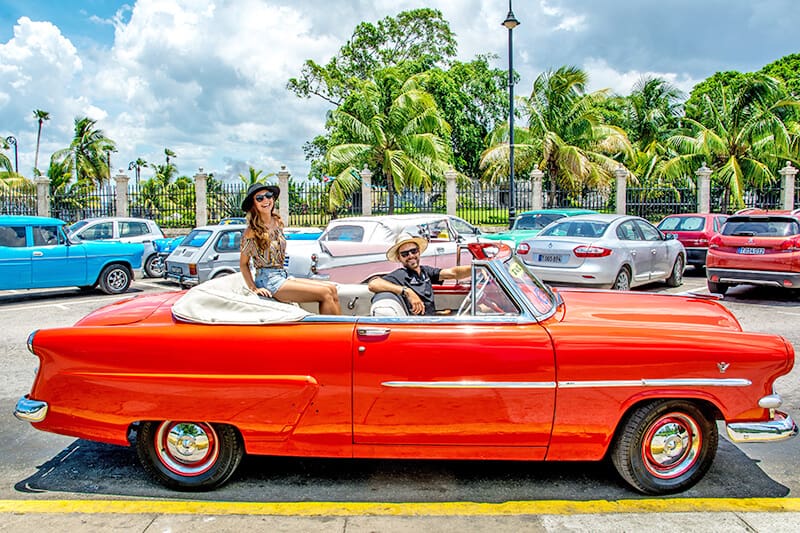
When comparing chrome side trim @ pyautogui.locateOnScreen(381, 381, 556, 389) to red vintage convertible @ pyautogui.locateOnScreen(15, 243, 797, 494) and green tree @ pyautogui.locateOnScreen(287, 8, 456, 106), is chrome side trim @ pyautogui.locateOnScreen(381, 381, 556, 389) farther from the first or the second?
green tree @ pyautogui.locateOnScreen(287, 8, 456, 106)

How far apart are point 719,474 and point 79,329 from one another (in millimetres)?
4208

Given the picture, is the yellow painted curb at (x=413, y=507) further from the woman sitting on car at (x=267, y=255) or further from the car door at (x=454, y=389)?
the woman sitting on car at (x=267, y=255)

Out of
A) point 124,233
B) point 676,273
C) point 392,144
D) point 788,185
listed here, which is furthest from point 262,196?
point 788,185

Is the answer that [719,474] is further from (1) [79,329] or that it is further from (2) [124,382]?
(1) [79,329]

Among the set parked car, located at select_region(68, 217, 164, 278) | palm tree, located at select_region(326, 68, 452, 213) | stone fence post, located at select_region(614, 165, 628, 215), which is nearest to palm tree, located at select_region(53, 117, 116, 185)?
palm tree, located at select_region(326, 68, 452, 213)

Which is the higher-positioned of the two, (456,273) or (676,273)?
(456,273)

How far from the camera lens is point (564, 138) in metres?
30.5

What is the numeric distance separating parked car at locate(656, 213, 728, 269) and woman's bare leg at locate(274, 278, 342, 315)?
43.0 ft

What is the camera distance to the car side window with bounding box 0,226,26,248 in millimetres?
11922

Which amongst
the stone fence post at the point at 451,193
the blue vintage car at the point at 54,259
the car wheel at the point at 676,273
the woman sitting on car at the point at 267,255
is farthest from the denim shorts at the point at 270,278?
the stone fence post at the point at 451,193

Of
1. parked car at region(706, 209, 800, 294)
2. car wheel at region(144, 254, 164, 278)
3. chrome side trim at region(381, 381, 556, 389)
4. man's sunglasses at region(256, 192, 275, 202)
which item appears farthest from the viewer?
car wheel at region(144, 254, 164, 278)

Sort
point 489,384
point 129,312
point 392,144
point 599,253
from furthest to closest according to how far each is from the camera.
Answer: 1. point 392,144
2. point 599,253
3. point 129,312
4. point 489,384

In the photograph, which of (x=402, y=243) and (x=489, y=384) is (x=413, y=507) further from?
(x=402, y=243)

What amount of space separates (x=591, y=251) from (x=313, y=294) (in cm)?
758
